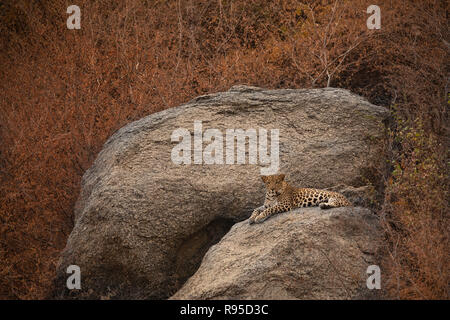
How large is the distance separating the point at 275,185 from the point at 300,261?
140cm

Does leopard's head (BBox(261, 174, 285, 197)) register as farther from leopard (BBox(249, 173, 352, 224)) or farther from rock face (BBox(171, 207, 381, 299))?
rock face (BBox(171, 207, 381, 299))

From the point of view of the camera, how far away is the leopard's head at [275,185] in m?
7.23

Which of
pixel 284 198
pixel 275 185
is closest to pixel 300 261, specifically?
pixel 284 198

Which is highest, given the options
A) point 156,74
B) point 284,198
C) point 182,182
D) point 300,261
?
point 156,74

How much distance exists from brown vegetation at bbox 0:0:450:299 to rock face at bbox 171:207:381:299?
138 cm

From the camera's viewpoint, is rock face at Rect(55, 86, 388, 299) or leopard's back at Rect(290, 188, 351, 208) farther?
rock face at Rect(55, 86, 388, 299)

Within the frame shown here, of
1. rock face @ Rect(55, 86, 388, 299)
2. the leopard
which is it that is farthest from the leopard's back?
rock face @ Rect(55, 86, 388, 299)

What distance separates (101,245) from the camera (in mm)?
7461

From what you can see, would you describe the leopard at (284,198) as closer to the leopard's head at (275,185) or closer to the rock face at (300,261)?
the leopard's head at (275,185)

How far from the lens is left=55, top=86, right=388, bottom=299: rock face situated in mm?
7531

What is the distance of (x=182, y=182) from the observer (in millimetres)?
7797

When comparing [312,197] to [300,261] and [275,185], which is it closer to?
[275,185]

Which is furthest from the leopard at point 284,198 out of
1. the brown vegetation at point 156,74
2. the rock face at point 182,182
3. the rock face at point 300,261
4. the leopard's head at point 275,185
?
the brown vegetation at point 156,74
